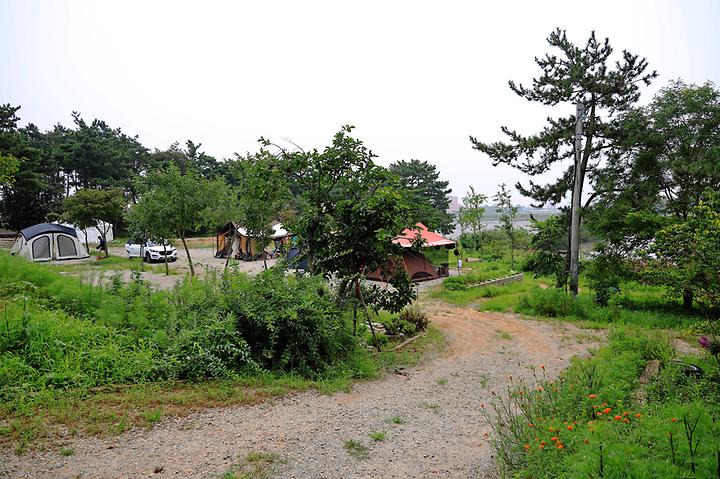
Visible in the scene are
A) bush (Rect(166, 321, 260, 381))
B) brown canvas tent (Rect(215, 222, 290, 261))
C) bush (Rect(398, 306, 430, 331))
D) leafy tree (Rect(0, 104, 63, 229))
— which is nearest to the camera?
bush (Rect(166, 321, 260, 381))

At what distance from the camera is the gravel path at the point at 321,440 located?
329cm

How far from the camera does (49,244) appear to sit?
21531mm

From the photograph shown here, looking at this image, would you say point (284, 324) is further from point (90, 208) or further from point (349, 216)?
point (90, 208)

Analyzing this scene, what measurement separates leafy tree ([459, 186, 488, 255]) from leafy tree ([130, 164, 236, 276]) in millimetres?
19795

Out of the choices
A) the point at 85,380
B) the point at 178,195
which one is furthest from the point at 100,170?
the point at 85,380

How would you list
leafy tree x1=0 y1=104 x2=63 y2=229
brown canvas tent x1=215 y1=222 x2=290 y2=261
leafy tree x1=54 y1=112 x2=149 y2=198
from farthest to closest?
leafy tree x1=54 y1=112 x2=149 y2=198 < leafy tree x1=0 y1=104 x2=63 y2=229 < brown canvas tent x1=215 y1=222 x2=290 y2=261

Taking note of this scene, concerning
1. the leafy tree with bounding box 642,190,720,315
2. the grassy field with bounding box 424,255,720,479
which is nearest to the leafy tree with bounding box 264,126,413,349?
the grassy field with bounding box 424,255,720,479

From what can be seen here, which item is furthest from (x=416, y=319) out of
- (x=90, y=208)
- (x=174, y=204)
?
(x=90, y=208)

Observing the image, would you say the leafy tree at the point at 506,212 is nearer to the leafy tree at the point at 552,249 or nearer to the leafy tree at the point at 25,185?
the leafy tree at the point at 552,249

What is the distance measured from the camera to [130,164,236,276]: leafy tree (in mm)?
15219

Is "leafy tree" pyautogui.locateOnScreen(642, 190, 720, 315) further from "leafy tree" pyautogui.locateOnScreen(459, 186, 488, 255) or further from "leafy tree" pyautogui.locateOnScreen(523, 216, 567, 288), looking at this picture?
"leafy tree" pyautogui.locateOnScreen(459, 186, 488, 255)

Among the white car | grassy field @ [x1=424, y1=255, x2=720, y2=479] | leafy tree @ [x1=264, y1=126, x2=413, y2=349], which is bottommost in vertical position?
grassy field @ [x1=424, y1=255, x2=720, y2=479]

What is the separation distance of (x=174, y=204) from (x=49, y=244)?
1153cm

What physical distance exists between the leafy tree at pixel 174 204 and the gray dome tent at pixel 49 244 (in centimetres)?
854
